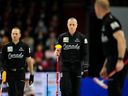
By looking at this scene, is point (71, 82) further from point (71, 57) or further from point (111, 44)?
point (111, 44)

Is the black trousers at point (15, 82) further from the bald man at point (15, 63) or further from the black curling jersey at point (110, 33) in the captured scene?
the black curling jersey at point (110, 33)

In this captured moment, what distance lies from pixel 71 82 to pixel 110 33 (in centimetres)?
319

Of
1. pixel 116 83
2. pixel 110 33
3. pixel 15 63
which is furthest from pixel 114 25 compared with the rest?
pixel 15 63

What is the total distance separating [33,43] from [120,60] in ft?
36.6

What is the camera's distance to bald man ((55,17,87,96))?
1113 centimetres

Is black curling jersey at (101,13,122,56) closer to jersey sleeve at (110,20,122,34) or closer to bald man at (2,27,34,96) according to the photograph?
jersey sleeve at (110,20,122,34)

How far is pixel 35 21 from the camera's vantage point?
2089 centimetres

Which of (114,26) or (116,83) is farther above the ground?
(114,26)

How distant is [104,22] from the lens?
27.5ft

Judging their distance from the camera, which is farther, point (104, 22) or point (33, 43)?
point (33, 43)

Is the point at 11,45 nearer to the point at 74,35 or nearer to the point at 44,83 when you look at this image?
the point at 74,35

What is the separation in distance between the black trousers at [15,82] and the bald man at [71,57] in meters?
0.98

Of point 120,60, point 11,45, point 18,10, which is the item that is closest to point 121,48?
point 120,60

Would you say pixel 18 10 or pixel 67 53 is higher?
pixel 18 10
